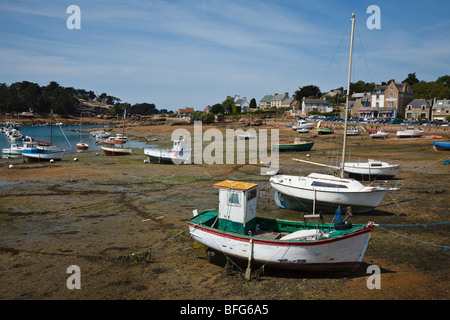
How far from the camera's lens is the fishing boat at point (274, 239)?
1068cm

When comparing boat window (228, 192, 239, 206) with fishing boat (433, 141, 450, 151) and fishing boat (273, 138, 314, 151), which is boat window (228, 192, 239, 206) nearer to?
fishing boat (273, 138, 314, 151)

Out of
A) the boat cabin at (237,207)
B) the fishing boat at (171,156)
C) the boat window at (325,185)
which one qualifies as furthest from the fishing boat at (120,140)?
the boat cabin at (237,207)

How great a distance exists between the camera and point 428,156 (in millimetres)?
35969

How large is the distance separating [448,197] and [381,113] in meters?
74.9

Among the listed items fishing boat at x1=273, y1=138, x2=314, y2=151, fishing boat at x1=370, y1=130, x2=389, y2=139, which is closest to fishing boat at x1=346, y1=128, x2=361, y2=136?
fishing boat at x1=370, y1=130, x2=389, y2=139

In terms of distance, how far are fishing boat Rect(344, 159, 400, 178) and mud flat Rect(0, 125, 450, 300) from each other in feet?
3.19

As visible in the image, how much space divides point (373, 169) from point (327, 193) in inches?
416

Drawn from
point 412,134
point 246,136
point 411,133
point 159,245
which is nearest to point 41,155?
point 159,245

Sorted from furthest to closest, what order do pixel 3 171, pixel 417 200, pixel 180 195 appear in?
1. pixel 3 171
2. pixel 180 195
3. pixel 417 200

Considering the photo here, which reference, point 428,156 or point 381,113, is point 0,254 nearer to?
point 428,156

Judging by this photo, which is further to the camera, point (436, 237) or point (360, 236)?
point (436, 237)
